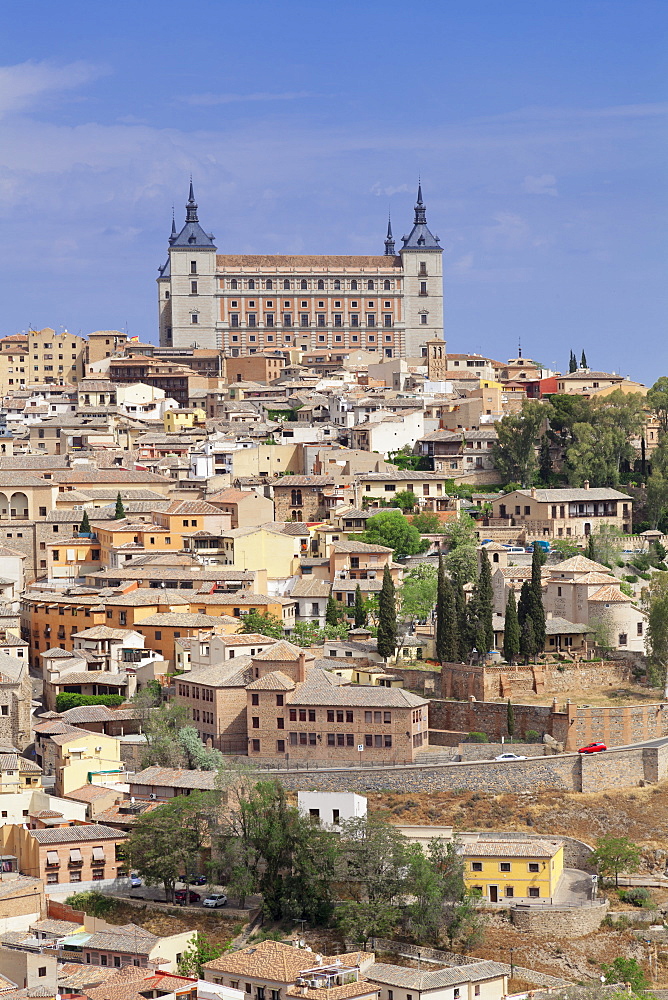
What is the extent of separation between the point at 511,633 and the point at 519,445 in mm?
28080

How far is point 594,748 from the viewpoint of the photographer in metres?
58.7

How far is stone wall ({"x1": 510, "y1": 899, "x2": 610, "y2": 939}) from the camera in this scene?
5112 centimetres

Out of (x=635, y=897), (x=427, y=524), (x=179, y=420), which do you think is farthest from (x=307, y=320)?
(x=635, y=897)

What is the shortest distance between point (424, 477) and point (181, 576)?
18.4m

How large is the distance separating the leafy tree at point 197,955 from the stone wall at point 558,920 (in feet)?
26.9

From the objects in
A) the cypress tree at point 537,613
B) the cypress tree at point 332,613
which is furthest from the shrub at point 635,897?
the cypress tree at point 332,613

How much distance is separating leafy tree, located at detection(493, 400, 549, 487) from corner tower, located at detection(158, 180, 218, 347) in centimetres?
4654

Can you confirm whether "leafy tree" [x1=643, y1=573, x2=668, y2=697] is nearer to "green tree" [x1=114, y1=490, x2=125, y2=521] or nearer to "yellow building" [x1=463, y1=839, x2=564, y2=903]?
"yellow building" [x1=463, y1=839, x2=564, y2=903]

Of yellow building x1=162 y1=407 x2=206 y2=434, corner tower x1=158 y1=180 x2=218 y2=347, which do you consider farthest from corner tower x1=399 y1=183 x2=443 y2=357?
yellow building x1=162 y1=407 x2=206 y2=434

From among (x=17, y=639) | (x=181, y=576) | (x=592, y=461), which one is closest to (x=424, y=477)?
(x=592, y=461)

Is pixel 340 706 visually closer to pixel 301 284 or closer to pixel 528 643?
pixel 528 643

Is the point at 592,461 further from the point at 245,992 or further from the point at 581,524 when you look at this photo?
the point at 245,992

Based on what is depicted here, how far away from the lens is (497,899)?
5259 centimetres

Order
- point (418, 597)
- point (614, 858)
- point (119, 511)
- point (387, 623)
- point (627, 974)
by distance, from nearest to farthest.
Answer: point (627, 974) < point (614, 858) < point (387, 623) < point (418, 597) < point (119, 511)
